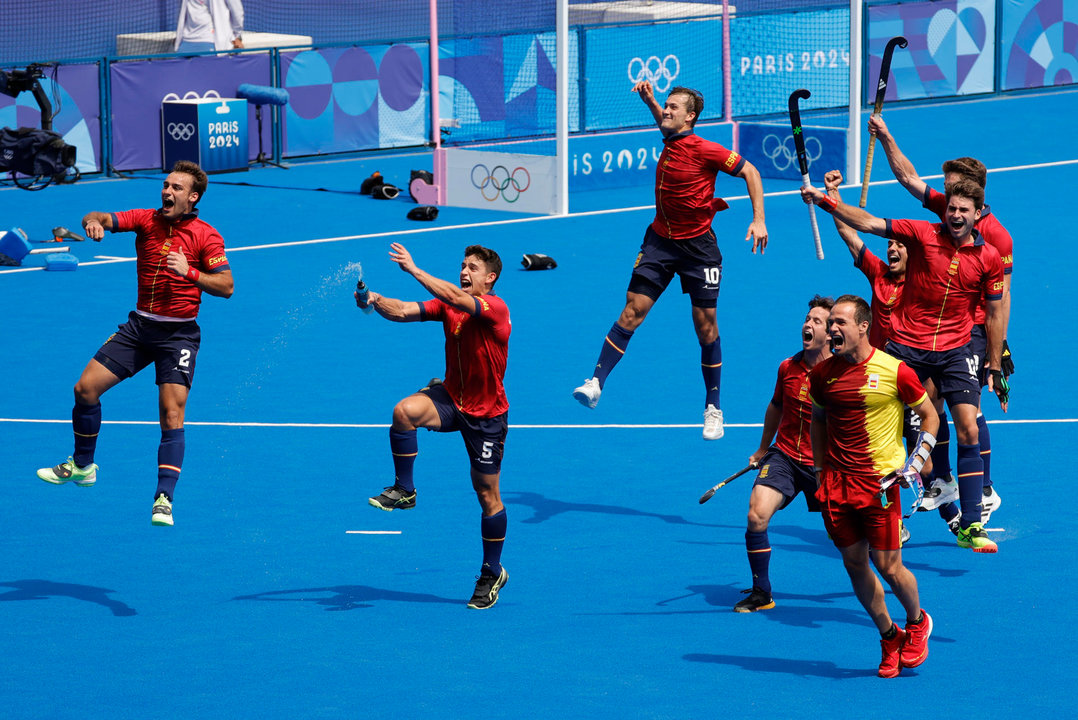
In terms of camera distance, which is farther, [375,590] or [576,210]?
[576,210]

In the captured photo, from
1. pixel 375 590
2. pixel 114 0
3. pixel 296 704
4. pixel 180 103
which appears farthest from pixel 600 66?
pixel 296 704

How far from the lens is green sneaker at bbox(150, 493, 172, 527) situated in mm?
10594

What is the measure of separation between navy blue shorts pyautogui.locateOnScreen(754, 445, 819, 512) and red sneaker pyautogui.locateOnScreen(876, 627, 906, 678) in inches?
46.9

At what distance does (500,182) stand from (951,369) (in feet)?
50.8

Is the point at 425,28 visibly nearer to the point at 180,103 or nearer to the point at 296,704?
the point at 180,103

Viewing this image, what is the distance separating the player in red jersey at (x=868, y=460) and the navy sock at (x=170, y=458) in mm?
4394

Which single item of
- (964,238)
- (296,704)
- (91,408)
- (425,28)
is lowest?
(296,704)

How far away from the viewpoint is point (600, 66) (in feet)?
101

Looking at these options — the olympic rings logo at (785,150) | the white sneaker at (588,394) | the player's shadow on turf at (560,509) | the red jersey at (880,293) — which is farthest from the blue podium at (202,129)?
the red jersey at (880,293)

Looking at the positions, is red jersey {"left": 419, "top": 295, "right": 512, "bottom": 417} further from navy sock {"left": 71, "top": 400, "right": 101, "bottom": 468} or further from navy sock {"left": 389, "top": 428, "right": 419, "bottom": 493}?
navy sock {"left": 71, "top": 400, "right": 101, "bottom": 468}

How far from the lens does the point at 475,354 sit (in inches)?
410

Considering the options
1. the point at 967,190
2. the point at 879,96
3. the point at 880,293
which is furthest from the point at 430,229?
the point at 967,190

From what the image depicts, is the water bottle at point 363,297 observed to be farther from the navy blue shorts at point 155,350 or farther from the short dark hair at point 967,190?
the short dark hair at point 967,190

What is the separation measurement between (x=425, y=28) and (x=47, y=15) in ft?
32.1
